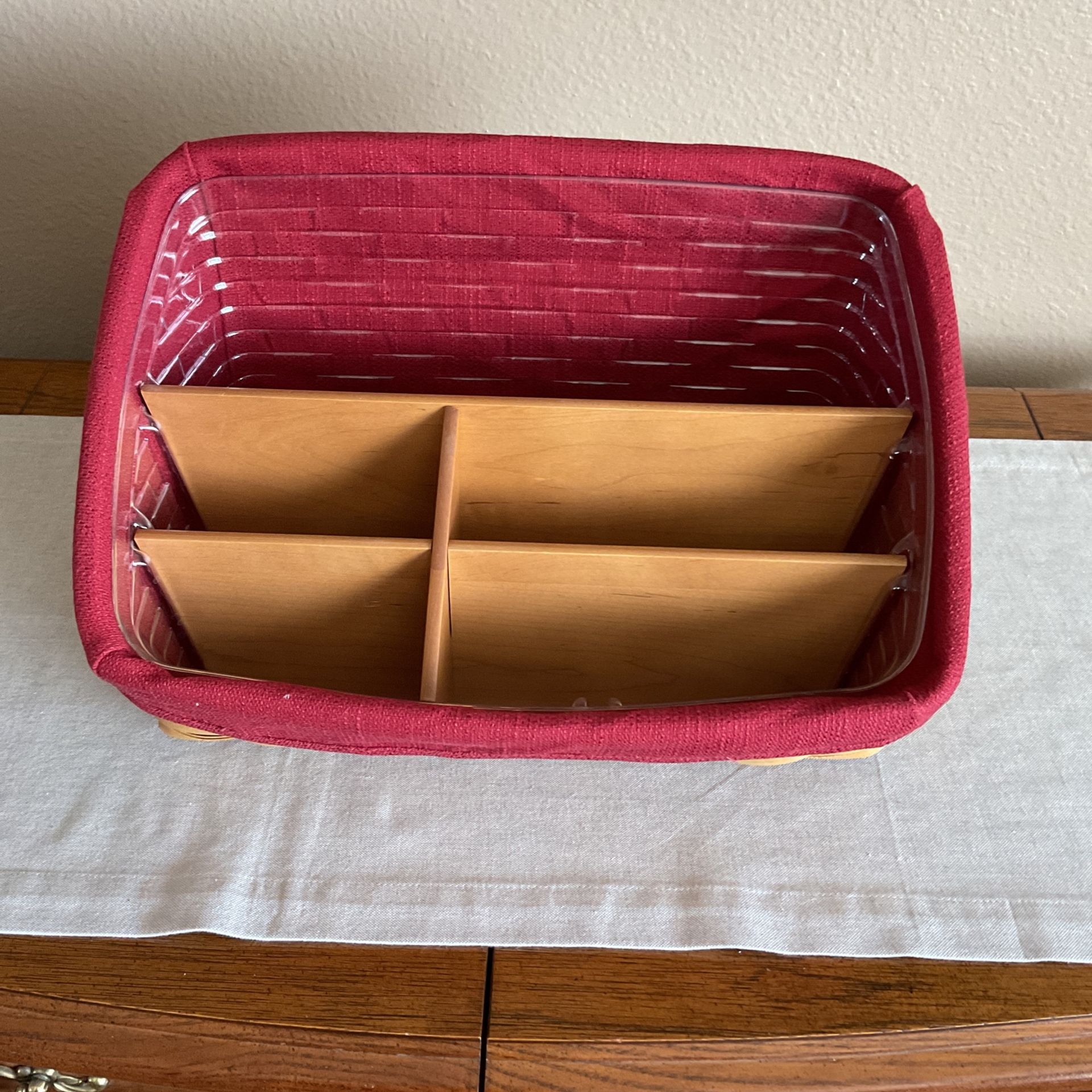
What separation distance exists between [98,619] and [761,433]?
0.37m

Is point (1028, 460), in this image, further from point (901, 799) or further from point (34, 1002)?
point (34, 1002)

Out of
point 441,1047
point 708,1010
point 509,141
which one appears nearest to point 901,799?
point 708,1010

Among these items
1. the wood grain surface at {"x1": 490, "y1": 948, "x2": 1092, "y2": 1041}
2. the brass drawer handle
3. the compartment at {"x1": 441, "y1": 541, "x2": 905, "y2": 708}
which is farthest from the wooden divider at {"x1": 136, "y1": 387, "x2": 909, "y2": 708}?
the brass drawer handle

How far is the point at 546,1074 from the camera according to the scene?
0.45 metres

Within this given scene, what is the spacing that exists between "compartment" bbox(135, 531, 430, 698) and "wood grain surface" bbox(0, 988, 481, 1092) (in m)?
0.18

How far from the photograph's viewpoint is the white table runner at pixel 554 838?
478mm

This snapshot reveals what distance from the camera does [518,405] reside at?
0.53 meters

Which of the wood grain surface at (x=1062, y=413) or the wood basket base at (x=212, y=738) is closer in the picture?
the wood basket base at (x=212, y=738)

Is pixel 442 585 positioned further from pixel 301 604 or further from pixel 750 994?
pixel 750 994

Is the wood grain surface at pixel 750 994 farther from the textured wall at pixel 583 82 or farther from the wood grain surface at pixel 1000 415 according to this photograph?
the textured wall at pixel 583 82

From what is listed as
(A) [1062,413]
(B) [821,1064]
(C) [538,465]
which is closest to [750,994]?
(B) [821,1064]

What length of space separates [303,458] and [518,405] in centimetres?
14

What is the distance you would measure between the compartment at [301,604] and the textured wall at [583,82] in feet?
1.20

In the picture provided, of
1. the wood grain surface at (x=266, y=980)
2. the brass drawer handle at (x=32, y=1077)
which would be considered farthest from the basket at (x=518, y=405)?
the brass drawer handle at (x=32, y=1077)
